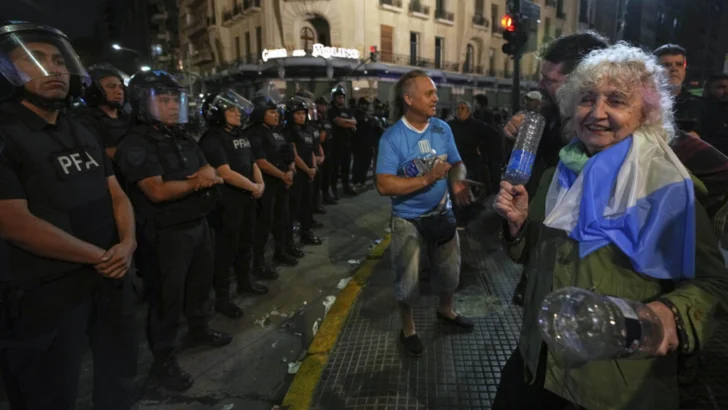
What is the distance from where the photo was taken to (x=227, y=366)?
325 centimetres

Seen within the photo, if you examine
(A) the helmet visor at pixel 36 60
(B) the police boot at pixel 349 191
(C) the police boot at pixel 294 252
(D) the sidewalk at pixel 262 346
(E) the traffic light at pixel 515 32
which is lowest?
(D) the sidewalk at pixel 262 346

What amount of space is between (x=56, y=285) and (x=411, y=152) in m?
2.32

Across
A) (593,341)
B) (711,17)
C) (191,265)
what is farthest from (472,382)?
(711,17)

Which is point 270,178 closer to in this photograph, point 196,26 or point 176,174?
point 176,174

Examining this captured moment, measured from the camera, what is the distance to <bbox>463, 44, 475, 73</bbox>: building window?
1439 inches

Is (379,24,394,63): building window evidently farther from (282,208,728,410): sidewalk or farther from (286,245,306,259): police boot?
(282,208,728,410): sidewalk

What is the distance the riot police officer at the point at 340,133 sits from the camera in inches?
360

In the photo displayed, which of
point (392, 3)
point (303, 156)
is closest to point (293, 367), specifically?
point (303, 156)

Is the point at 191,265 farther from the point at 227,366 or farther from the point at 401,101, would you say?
the point at 401,101

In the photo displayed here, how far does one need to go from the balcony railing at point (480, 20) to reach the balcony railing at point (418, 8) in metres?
5.68

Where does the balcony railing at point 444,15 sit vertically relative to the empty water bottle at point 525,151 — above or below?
above

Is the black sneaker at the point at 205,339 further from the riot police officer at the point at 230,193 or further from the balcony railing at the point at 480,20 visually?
the balcony railing at the point at 480,20

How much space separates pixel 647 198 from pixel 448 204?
2044mm

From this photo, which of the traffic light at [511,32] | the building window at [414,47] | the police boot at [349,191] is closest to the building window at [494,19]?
the building window at [414,47]
